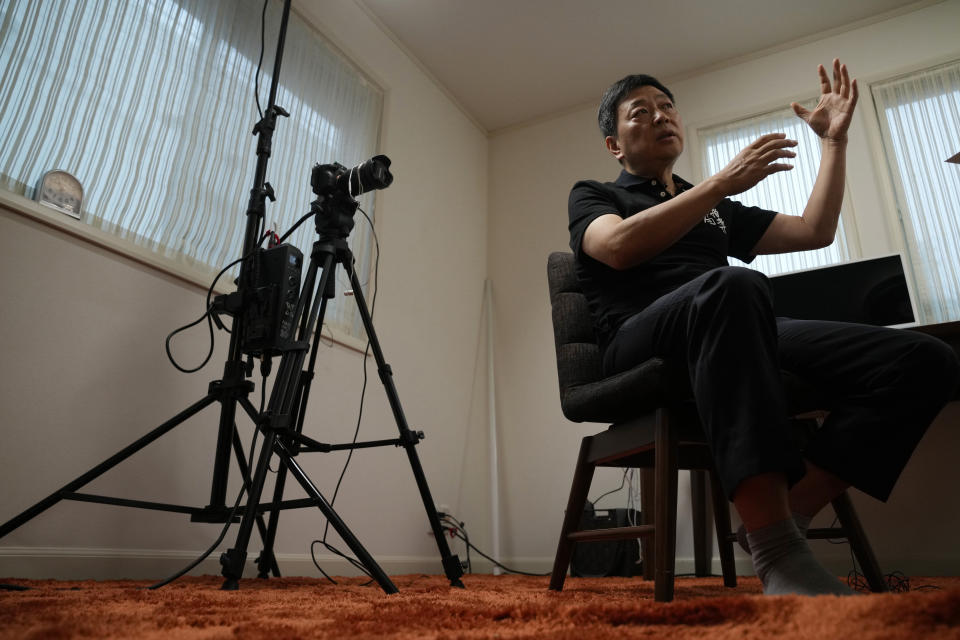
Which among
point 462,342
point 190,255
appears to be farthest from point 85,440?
point 462,342

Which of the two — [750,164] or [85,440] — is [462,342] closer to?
[85,440]

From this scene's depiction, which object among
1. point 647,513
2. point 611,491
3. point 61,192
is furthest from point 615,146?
point 611,491

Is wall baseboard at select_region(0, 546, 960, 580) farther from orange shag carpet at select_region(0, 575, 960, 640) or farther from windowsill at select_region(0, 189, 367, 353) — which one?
windowsill at select_region(0, 189, 367, 353)

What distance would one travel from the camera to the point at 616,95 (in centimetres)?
158

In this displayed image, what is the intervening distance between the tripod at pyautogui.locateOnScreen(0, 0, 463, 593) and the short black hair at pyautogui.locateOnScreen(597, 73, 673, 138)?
66 centimetres

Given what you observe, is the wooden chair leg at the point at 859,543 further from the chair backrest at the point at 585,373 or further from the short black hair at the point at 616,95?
the short black hair at the point at 616,95

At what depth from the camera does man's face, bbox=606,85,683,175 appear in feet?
4.82

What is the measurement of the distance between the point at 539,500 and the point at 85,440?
210cm

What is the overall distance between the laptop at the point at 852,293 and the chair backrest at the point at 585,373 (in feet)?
4.19

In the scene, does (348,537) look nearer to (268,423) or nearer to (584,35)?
(268,423)

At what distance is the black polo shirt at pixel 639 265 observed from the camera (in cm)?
122

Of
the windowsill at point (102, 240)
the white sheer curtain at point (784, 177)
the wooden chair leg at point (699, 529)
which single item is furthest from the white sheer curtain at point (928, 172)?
the windowsill at point (102, 240)

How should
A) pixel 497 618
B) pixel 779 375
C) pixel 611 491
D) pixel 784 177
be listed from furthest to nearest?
pixel 784 177
pixel 611 491
pixel 779 375
pixel 497 618

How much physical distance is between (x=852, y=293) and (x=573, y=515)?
63.9 inches
